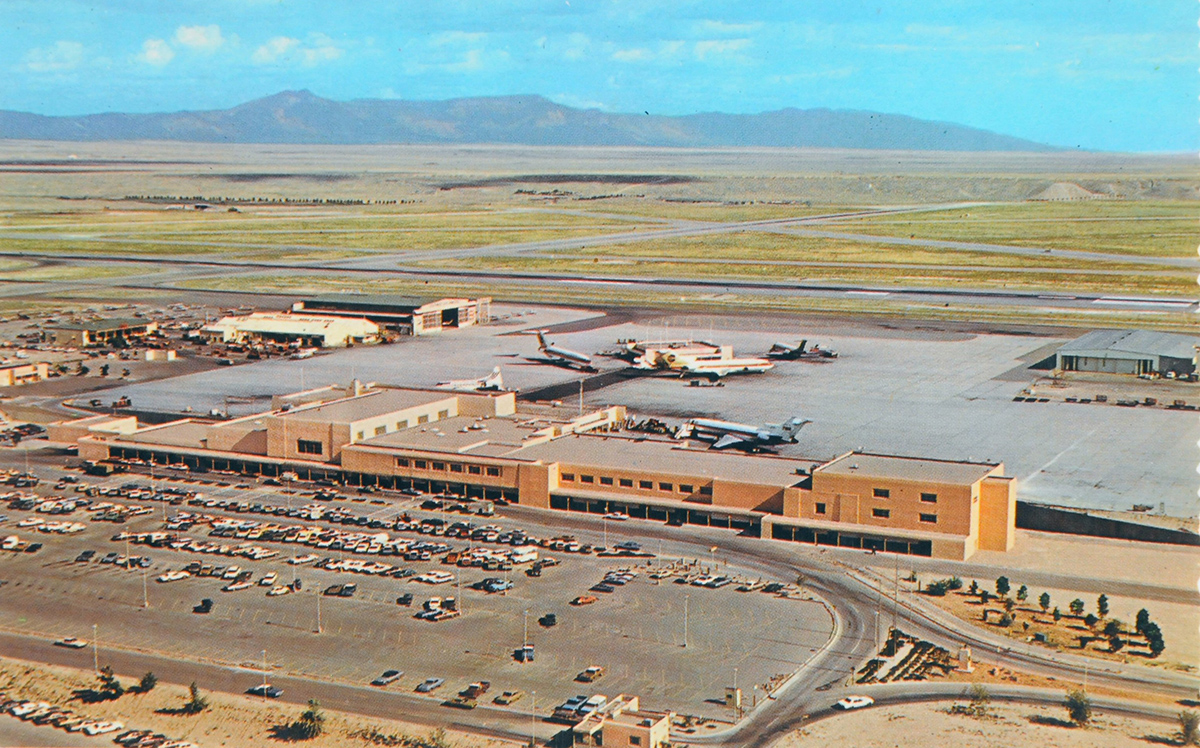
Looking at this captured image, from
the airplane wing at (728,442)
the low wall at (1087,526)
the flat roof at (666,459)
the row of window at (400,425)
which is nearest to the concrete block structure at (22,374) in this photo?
the row of window at (400,425)

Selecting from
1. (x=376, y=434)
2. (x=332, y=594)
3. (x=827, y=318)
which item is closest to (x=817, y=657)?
(x=332, y=594)

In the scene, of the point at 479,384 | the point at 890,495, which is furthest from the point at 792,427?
the point at 479,384

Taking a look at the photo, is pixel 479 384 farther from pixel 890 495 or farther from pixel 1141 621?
pixel 1141 621

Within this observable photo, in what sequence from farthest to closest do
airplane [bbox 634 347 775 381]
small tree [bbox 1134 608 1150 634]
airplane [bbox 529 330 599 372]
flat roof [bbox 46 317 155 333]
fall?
flat roof [bbox 46 317 155 333] < airplane [bbox 529 330 599 372] < airplane [bbox 634 347 775 381] < small tree [bbox 1134 608 1150 634]

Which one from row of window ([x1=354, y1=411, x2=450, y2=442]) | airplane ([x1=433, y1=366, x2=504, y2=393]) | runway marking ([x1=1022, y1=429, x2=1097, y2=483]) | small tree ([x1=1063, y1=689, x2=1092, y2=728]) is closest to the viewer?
small tree ([x1=1063, y1=689, x2=1092, y2=728])

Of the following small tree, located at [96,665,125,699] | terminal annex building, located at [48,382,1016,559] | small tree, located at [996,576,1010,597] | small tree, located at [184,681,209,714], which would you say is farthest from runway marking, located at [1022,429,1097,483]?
small tree, located at [96,665,125,699]

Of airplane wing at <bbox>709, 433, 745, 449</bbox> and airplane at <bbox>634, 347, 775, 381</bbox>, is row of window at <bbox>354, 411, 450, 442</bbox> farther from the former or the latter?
airplane at <bbox>634, 347, 775, 381</bbox>
